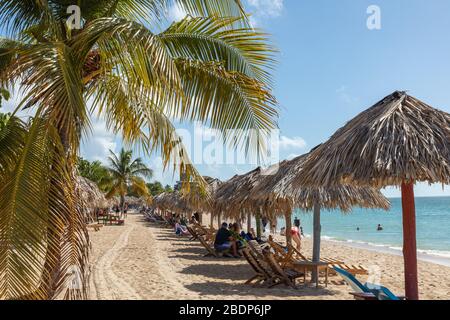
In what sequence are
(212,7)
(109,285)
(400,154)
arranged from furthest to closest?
(109,285) < (400,154) < (212,7)

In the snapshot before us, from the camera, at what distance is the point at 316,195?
847 cm

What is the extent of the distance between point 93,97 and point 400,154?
356 centimetres

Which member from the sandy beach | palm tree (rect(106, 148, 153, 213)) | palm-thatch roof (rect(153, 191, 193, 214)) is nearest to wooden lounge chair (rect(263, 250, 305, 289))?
the sandy beach

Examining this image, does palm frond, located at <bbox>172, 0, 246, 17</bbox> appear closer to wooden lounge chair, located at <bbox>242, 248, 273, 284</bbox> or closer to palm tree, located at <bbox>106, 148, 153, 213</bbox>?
wooden lounge chair, located at <bbox>242, 248, 273, 284</bbox>

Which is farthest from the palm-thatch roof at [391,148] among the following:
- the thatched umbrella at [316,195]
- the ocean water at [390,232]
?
the ocean water at [390,232]

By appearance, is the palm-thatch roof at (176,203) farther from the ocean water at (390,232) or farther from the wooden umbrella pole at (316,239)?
the wooden umbrella pole at (316,239)

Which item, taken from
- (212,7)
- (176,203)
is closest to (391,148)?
(212,7)

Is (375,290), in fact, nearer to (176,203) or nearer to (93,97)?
(93,97)

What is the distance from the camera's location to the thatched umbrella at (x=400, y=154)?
4.89m

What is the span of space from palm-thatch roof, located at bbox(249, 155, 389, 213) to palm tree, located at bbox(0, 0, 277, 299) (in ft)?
14.1

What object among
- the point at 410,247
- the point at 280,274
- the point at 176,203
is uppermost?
the point at 176,203

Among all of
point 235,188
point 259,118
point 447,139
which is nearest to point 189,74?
point 259,118
